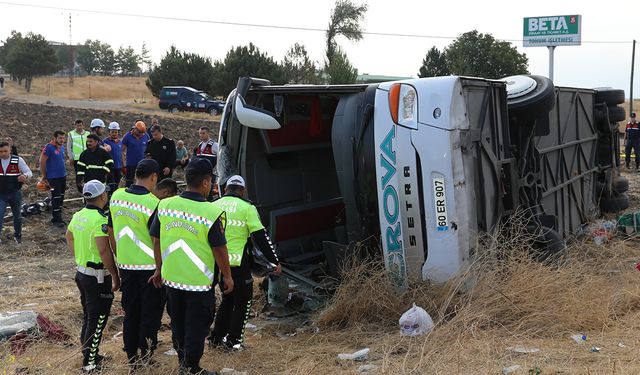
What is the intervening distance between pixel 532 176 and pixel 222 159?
2.73 metres

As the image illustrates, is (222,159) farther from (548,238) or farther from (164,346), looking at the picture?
(548,238)

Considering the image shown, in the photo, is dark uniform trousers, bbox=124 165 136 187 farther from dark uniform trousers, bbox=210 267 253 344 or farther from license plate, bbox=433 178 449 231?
license plate, bbox=433 178 449 231

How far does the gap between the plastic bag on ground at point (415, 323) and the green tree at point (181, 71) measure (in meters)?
45.9

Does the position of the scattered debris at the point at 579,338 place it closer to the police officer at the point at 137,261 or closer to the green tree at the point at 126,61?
the police officer at the point at 137,261

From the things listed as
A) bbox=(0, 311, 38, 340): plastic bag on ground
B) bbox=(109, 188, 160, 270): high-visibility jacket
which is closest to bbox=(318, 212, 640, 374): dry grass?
bbox=(109, 188, 160, 270): high-visibility jacket

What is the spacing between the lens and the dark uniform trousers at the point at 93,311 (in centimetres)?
507

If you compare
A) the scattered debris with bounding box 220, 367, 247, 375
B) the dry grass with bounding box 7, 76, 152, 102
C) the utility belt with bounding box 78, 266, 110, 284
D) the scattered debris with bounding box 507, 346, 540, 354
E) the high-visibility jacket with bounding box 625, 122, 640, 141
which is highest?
the dry grass with bounding box 7, 76, 152, 102

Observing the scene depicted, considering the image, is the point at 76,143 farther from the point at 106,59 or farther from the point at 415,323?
the point at 106,59

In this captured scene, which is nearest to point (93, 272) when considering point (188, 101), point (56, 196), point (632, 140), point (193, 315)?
point (193, 315)

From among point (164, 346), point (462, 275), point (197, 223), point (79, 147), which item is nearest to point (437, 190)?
point (462, 275)

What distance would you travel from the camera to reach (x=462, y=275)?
5215 mm

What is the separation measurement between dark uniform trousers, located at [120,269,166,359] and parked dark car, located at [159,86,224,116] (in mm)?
35803

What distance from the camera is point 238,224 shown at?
17.5ft

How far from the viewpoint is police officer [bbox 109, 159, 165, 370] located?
497cm
